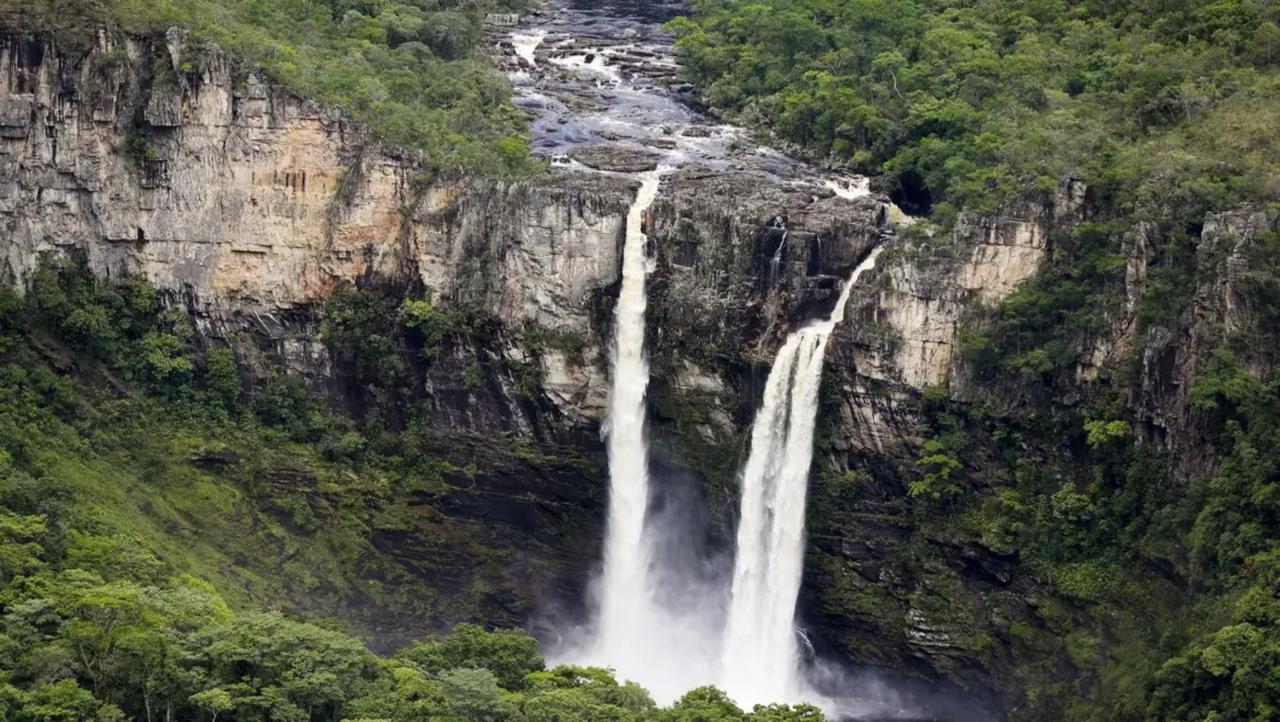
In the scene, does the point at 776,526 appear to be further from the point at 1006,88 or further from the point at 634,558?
the point at 1006,88

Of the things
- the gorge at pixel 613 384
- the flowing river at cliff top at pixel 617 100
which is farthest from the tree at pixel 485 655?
the flowing river at cliff top at pixel 617 100

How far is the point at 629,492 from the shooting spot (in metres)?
62.1

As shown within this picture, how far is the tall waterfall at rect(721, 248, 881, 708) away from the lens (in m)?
59.2

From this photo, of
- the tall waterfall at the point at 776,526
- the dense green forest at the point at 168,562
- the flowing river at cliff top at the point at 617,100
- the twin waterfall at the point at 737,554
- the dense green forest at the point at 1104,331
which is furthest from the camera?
the flowing river at cliff top at the point at 617,100

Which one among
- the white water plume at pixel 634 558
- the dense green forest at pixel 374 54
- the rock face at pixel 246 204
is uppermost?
the dense green forest at pixel 374 54

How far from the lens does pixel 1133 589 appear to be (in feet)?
180

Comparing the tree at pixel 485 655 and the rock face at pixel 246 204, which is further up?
the rock face at pixel 246 204

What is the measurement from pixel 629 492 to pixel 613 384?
286 cm

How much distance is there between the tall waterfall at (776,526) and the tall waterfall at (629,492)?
2751 mm

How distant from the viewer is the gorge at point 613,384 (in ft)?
186

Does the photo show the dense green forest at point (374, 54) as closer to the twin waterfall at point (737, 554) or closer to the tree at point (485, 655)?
the twin waterfall at point (737, 554)

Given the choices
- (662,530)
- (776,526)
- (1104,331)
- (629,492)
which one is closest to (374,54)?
(629,492)

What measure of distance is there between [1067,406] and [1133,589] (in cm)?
474

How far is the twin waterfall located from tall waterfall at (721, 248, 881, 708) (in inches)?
1.0
